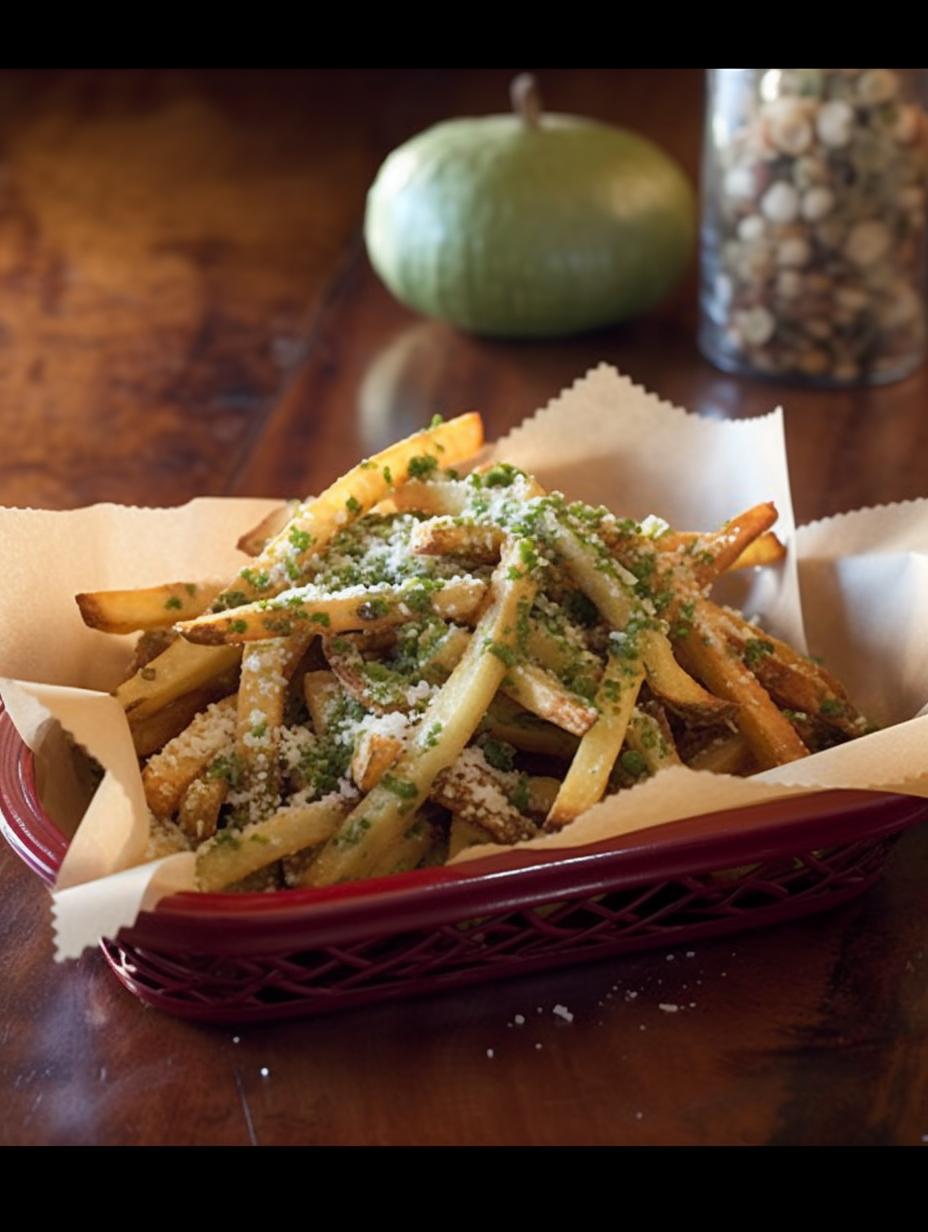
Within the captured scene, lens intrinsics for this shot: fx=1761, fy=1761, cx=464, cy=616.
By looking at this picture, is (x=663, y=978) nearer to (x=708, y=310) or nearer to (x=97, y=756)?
(x=97, y=756)

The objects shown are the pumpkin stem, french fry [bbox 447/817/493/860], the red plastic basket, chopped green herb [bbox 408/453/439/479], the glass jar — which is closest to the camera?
the red plastic basket

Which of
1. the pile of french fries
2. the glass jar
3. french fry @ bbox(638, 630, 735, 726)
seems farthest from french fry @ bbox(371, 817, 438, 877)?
the glass jar

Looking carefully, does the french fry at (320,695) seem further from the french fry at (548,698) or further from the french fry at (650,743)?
the french fry at (650,743)

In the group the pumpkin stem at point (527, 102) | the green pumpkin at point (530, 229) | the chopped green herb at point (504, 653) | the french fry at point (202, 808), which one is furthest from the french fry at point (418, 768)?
the pumpkin stem at point (527, 102)

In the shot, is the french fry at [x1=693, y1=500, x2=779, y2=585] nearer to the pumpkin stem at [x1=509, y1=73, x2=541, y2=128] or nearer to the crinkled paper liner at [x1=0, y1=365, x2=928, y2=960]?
the crinkled paper liner at [x1=0, y1=365, x2=928, y2=960]

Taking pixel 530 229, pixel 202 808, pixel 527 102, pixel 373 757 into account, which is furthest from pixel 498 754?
pixel 527 102

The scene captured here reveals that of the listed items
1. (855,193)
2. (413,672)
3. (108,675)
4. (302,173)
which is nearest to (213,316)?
(302,173)

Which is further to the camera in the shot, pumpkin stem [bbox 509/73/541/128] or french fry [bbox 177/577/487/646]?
pumpkin stem [bbox 509/73/541/128]
